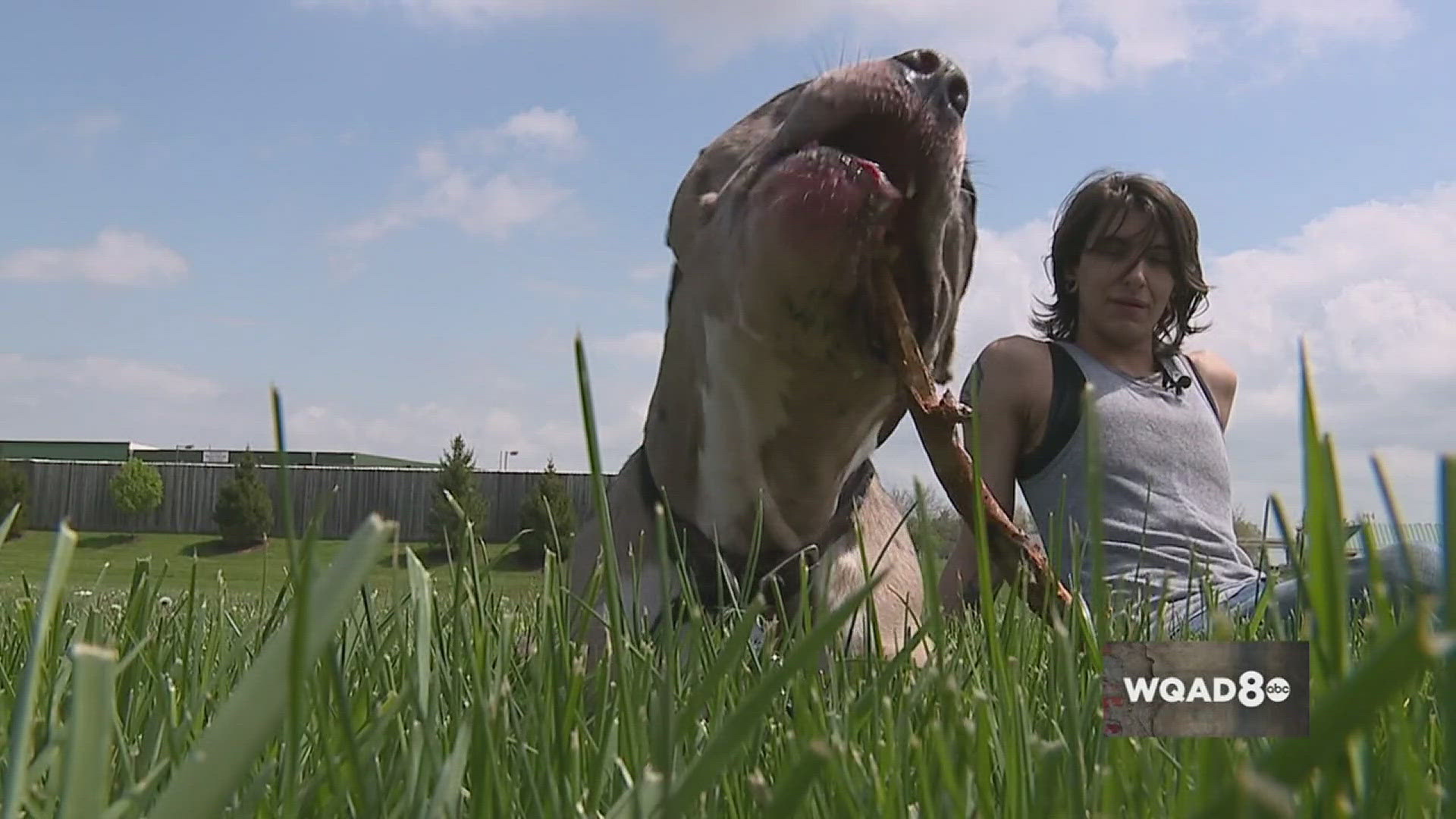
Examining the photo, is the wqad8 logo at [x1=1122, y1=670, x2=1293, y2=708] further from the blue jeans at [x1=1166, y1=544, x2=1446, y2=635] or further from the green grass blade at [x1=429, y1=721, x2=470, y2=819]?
the blue jeans at [x1=1166, y1=544, x2=1446, y2=635]

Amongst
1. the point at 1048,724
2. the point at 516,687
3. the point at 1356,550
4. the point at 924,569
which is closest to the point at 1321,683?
the point at 924,569

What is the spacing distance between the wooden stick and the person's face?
1.79 metres

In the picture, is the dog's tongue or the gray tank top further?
the gray tank top

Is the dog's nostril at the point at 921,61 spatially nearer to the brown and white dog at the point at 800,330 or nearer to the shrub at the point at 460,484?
the brown and white dog at the point at 800,330

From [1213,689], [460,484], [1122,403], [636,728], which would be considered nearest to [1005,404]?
[1122,403]

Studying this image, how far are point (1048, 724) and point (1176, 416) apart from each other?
272cm

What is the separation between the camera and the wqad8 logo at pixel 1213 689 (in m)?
0.44

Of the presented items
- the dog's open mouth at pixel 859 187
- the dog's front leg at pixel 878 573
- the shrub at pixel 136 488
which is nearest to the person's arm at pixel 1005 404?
the dog's front leg at pixel 878 573

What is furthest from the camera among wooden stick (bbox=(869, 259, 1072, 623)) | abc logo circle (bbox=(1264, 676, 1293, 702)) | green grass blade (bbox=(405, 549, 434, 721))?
wooden stick (bbox=(869, 259, 1072, 623))

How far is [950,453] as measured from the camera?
52.0 inches

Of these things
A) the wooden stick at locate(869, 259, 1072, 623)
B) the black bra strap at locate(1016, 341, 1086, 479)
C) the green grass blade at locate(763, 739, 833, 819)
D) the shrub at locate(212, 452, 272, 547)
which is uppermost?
the shrub at locate(212, 452, 272, 547)

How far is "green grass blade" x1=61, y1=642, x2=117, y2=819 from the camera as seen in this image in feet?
1.05

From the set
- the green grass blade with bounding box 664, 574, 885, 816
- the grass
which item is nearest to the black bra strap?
the grass

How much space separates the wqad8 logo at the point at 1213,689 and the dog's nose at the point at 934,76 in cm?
129
